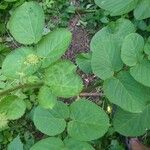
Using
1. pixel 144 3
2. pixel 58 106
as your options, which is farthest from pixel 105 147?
pixel 144 3

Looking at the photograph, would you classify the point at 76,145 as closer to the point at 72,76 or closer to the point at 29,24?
the point at 72,76

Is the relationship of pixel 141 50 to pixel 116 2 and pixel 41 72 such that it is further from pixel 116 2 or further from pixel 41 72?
pixel 41 72

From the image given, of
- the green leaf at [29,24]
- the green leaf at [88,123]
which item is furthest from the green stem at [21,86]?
the green leaf at [88,123]

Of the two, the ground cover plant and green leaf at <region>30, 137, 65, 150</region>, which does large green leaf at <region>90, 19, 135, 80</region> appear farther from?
green leaf at <region>30, 137, 65, 150</region>

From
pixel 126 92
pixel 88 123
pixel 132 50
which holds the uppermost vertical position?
pixel 132 50

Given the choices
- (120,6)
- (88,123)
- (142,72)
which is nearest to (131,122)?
(88,123)

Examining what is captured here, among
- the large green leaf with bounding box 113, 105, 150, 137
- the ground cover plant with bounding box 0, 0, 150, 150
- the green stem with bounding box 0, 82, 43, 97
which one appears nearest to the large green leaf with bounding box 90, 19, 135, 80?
the ground cover plant with bounding box 0, 0, 150, 150
